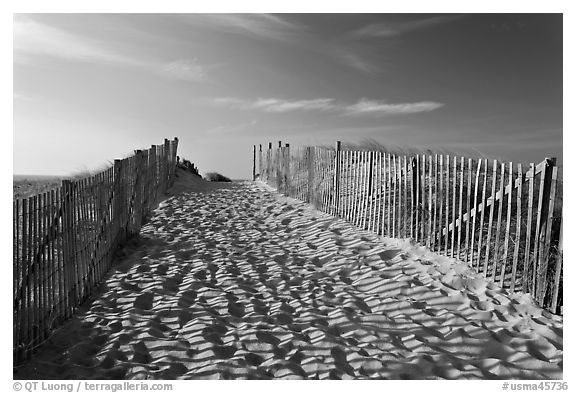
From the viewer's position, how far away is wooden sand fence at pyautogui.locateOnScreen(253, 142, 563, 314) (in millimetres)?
5598

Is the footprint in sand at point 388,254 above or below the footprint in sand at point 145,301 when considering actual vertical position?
above

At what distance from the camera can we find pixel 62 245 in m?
5.25

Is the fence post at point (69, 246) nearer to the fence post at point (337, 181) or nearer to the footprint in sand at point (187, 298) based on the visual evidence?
the footprint in sand at point (187, 298)

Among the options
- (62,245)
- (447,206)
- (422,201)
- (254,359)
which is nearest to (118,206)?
(62,245)

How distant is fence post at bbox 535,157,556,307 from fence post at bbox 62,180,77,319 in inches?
226

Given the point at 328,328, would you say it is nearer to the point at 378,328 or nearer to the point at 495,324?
the point at 378,328

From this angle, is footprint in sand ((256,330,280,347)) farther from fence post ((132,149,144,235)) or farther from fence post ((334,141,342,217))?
fence post ((334,141,342,217))

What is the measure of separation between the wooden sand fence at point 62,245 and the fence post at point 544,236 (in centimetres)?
574

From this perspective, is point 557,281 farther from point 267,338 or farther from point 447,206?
point 267,338

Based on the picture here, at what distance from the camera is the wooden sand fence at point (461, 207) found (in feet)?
18.4

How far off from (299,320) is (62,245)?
9.58ft

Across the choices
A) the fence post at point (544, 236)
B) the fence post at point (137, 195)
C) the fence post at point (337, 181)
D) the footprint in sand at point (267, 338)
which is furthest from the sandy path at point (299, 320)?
the fence post at point (337, 181)

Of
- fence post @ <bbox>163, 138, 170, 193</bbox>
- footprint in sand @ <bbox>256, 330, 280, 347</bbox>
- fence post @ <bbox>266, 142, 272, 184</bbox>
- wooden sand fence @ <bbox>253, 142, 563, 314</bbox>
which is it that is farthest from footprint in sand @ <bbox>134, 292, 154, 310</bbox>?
fence post @ <bbox>266, 142, 272, 184</bbox>
